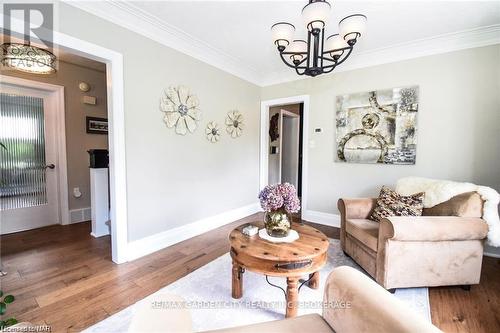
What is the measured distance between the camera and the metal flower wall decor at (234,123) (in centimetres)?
357

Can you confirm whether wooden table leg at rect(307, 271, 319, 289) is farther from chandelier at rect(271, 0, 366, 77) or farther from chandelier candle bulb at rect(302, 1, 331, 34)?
chandelier candle bulb at rect(302, 1, 331, 34)

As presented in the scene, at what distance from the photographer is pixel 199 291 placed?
1.86 m

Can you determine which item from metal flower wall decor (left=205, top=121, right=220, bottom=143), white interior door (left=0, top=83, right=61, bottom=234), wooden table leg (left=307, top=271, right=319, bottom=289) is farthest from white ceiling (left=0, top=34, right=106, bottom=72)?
wooden table leg (left=307, top=271, right=319, bottom=289)

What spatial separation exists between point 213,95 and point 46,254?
2.75m

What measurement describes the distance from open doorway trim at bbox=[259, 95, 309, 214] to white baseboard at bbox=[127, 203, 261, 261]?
34.9 inches

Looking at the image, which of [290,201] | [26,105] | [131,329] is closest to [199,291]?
[290,201]

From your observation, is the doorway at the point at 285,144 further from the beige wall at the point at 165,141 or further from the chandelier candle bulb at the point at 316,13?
the chandelier candle bulb at the point at 316,13

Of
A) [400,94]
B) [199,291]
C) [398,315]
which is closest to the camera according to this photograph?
[398,315]

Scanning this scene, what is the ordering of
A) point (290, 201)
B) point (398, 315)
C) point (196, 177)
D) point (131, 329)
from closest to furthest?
point (131, 329) → point (398, 315) → point (290, 201) → point (196, 177)

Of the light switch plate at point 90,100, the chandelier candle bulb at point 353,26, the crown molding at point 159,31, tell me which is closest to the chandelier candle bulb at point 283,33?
the chandelier candle bulb at point 353,26

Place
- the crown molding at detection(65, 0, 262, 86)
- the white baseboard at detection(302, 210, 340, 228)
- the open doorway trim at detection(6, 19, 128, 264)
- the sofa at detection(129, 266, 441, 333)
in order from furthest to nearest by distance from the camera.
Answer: the white baseboard at detection(302, 210, 340, 228)
the open doorway trim at detection(6, 19, 128, 264)
the crown molding at detection(65, 0, 262, 86)
the sofa at detection(129, 266, 441, 333)

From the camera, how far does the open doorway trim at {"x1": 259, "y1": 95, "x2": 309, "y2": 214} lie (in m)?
3.71

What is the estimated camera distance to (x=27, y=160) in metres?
3.24

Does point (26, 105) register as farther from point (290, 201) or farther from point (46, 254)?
point (290, 201)
